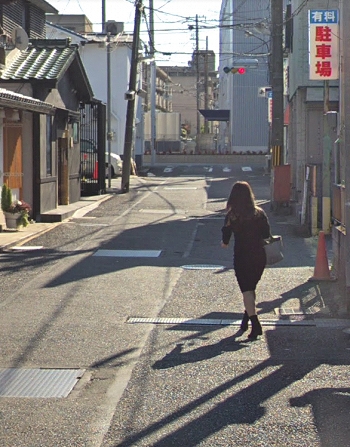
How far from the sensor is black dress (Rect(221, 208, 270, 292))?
8.52m

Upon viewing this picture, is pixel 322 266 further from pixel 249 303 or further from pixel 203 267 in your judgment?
pixel 249 303

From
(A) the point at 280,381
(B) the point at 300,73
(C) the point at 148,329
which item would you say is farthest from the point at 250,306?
(B) the point at 300,73

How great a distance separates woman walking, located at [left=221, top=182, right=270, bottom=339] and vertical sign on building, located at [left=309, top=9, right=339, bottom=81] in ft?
29.1

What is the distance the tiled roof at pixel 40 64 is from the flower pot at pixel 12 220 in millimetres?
4123

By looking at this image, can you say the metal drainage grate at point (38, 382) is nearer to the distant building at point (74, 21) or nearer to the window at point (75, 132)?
the window at point (75, 132)

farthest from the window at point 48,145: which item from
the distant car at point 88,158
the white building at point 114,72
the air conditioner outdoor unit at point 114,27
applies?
the white building at point 114,72

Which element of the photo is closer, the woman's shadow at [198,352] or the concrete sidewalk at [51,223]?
the woman's shadow at [198,352]

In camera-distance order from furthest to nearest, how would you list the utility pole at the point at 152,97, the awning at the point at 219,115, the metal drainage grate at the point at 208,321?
the awning at the point at 219,115
the utility pole at the point at 152,97
the metal drainage grate at the point at 208,321

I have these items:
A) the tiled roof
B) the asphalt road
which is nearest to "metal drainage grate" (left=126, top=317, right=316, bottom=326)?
the asphalt road

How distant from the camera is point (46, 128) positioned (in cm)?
2122

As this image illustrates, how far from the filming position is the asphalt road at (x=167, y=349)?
559cm

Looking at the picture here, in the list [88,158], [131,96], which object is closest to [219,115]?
[131,96]

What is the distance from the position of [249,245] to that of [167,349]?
1455 millimetres

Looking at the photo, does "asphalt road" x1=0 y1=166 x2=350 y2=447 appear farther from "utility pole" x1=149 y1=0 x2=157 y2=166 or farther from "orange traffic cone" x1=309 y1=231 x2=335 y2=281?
"utility pole" x1=149 y1=0 x2=157 y2=166
